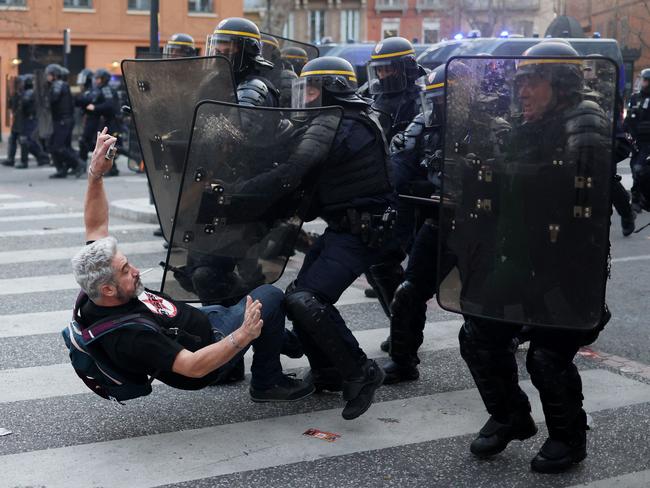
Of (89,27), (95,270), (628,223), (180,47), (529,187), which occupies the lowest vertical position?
(628,223)

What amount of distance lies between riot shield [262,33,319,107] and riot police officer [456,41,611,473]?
3.46 metres

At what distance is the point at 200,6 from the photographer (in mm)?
39219

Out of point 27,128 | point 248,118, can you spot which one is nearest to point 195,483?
point 248,118

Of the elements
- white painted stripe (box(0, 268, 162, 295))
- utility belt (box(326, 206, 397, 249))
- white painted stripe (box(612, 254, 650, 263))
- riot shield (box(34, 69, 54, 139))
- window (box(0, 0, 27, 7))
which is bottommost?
white painted stripe (box(0, 268, 162, 295))

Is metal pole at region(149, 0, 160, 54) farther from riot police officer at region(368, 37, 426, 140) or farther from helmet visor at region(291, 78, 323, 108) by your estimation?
helmet visor at region(291, 78, 323, 108)

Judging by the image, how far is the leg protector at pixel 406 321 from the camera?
5.29 meters

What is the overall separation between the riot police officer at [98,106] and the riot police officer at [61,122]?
261 mm

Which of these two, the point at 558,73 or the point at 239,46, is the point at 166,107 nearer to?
the point at 239,46

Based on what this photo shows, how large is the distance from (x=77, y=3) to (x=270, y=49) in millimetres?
30625

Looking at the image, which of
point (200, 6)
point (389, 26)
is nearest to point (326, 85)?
point (200, 6)

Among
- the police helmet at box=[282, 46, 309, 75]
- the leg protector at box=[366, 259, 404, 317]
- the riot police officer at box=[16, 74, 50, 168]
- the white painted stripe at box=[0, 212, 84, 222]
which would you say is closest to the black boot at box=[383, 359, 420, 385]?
the leg protector at box=[366, 259, 404, 317]

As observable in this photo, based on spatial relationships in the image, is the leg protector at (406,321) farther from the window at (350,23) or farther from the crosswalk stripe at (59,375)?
the window at (350,23)

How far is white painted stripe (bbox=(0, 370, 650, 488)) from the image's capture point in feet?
13.5

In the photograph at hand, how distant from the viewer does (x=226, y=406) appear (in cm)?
501
